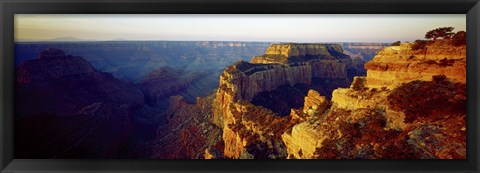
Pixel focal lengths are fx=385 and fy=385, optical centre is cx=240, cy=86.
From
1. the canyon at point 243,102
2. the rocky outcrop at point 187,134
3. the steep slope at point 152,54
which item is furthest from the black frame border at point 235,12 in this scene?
the rocky outcrop at point 187,134

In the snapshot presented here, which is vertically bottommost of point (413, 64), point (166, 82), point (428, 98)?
point (428, 98)

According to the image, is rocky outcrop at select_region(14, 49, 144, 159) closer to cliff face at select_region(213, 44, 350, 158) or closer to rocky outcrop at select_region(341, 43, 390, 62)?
cliff face at select_region(213, 44, 350, 158)

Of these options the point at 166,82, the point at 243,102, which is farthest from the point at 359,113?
the point at 166,82

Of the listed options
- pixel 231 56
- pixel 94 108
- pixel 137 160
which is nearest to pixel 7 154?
pixel 137 160

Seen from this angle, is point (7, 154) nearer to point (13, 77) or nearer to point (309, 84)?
point (13, 77)

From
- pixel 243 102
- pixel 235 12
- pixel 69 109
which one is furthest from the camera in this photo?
pixel 243 102

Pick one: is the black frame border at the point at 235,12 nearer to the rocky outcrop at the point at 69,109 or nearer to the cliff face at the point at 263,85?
the rocky outcrop at the point at 69,109

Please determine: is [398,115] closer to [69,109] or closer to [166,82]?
[166,82]
